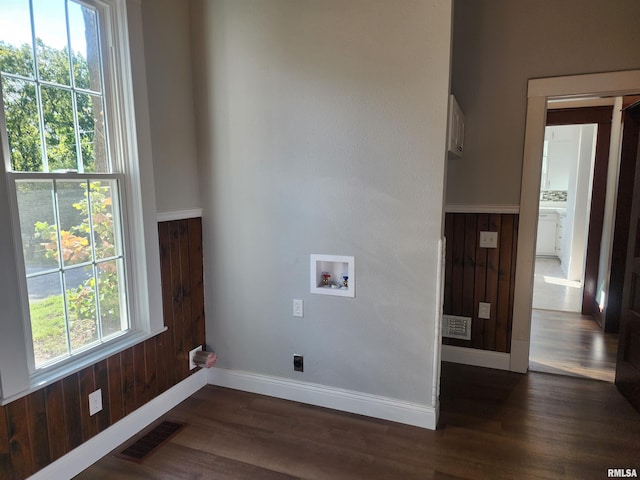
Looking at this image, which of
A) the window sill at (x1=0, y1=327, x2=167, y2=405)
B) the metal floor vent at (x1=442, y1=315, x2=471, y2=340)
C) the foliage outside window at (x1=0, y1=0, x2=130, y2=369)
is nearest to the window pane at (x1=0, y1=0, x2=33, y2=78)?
the foliage outside window at (x1=0, y1=0, x2=130, y2=369)

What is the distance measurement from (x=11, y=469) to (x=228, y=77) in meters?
2.31

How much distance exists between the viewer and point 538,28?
2.82m

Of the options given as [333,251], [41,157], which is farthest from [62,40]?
[333,251]

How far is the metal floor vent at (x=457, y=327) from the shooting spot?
3.25 m

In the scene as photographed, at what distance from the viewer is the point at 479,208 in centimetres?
308

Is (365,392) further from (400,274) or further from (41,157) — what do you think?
(41,157)

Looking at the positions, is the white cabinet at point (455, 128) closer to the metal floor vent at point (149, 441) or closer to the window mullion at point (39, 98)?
the window mullion at point (39, 98)

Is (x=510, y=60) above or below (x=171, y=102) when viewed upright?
above

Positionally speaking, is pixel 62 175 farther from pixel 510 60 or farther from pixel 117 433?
pixel 510 60

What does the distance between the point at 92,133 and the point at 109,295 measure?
2.84 ft

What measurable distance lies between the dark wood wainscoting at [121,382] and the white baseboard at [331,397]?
34 centimetres

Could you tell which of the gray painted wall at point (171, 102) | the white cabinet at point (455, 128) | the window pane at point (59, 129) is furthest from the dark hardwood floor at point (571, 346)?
the window pane at point (59, 129)

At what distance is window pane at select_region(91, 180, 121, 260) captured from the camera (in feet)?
6.97

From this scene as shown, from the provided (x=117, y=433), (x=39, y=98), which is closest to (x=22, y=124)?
(x=39, y=98)
